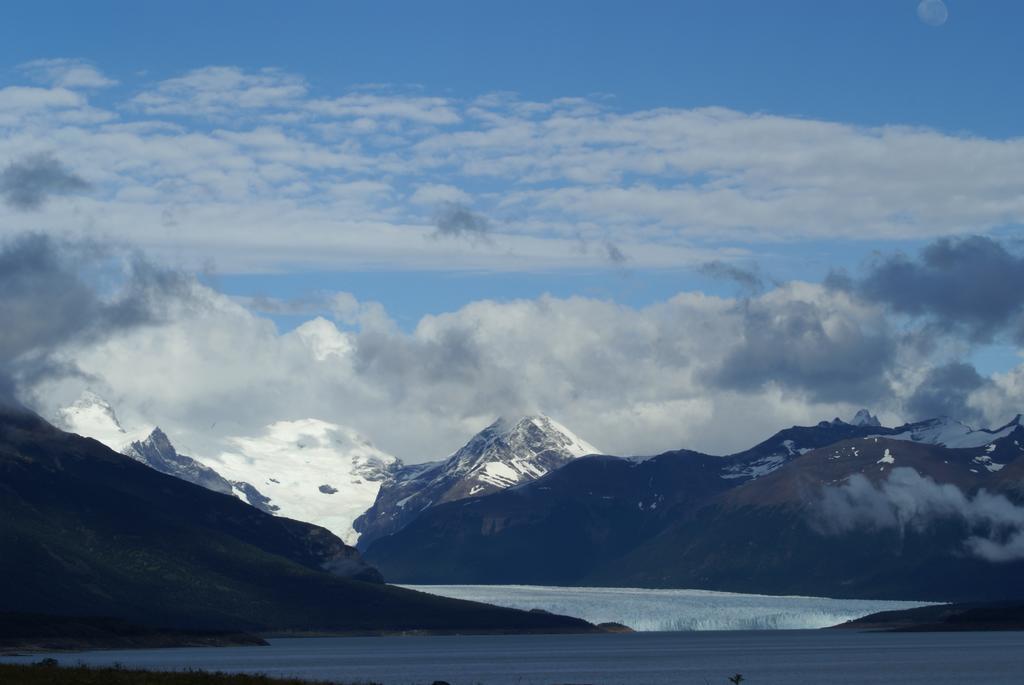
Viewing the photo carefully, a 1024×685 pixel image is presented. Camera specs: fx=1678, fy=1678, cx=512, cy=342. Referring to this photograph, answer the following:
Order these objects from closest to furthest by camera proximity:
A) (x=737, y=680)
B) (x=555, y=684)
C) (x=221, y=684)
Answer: (x=737, y=680)
(x=221, y=684)
(x=555, y=684)

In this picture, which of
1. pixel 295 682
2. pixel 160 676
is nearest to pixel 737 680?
pixel 295 682

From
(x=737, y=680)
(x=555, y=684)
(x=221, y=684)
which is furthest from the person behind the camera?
(x=555, y=684)

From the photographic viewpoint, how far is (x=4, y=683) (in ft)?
400

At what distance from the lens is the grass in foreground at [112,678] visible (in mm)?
125000

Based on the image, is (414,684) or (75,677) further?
(414,684)

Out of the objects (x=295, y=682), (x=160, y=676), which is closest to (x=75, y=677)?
(x=160, y=676)

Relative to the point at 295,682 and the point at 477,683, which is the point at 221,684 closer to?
the point at 295,682

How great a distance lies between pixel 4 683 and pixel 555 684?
280 feet

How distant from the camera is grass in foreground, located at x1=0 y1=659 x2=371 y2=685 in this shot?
125000 millimetres

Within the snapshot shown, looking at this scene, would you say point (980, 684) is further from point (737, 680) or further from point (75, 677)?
point (75, 677)

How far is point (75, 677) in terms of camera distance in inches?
5079

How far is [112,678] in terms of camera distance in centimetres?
13088

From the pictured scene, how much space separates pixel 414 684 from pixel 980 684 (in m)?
67.3

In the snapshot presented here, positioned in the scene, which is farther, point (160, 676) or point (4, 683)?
point (160, 676)
